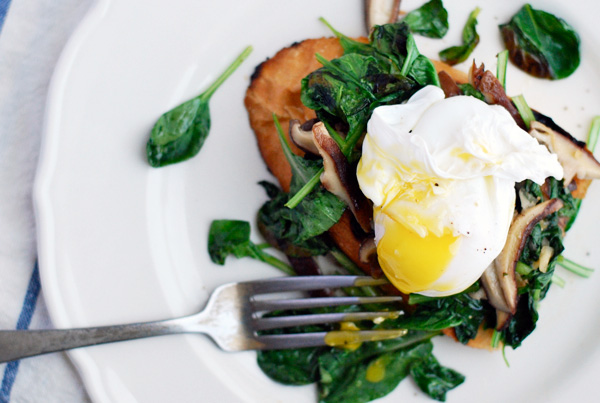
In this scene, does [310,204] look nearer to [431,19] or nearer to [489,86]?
[489,86]

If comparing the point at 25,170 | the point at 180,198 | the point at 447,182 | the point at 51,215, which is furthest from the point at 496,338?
the point at 25,170

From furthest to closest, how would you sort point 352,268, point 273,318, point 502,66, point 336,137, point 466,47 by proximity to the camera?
point 466,47 → point 352,268 → point 502,66 → point 273,318 → point 336,137

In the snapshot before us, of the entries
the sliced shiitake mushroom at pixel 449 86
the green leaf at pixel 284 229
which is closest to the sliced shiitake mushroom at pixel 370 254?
the green leaf at pixel 284 229

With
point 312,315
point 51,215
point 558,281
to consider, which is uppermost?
point 51,215

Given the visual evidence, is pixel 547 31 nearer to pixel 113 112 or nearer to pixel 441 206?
pixel 441 206

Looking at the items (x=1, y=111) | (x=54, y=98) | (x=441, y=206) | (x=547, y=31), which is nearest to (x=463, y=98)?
(x=441, y=206)

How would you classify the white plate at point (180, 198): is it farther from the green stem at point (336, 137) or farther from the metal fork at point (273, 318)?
the green stem at point (336, 137)
